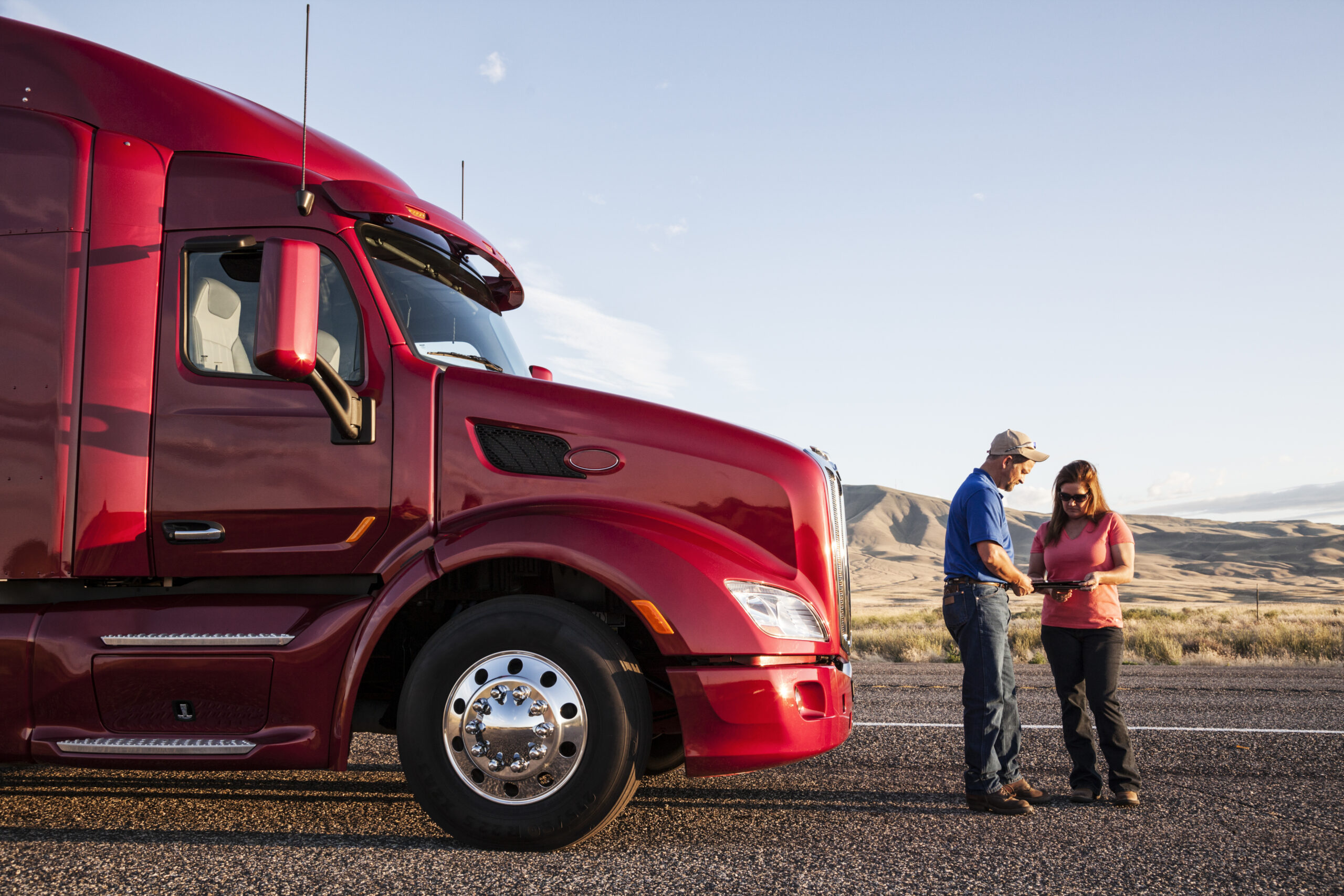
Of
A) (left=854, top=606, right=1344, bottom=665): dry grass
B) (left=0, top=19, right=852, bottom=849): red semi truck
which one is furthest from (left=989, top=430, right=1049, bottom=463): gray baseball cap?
(left=854, top=606, right=1344, bottom=665): dry grass

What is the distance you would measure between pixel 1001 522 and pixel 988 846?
62.7 inches

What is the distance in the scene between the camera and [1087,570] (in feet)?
16.5

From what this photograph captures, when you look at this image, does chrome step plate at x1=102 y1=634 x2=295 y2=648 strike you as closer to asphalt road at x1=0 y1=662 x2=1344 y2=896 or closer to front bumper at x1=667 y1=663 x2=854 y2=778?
asphalt road at x1=0 y1=662 x2=1344 y2=896

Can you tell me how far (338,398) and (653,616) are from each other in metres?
1.61

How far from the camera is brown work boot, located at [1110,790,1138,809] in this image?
452 centimetres

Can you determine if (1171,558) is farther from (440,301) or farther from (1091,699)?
(440,301)

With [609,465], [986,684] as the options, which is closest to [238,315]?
[609,465]

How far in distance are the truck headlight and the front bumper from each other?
17cm

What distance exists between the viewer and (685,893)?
10.4 feet

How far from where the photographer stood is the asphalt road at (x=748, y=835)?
331cm

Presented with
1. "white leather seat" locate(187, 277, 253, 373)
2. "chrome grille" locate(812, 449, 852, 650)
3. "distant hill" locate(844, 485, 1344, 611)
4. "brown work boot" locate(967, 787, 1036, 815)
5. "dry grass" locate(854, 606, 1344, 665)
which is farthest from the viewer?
"distant hill" locate(844, 485, 1344, 611)

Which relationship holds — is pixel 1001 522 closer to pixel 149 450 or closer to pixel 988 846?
pixel 988 846

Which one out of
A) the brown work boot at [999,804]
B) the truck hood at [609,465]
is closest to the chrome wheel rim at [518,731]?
the truck hood at [609,465]

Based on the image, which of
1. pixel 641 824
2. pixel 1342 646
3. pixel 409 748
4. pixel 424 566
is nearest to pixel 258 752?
pixel 409 748
